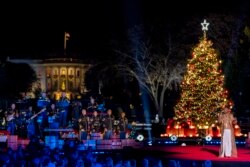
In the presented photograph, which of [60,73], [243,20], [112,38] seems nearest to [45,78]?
[60,73]

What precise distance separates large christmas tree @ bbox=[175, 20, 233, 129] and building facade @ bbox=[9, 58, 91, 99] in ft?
282

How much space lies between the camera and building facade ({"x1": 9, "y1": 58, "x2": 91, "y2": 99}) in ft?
395

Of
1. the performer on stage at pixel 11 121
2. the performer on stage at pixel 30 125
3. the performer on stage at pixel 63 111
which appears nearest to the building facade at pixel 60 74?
the performer on stage at pixel 63 111

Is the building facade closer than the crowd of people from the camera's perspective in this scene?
No

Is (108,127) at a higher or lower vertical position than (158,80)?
lower

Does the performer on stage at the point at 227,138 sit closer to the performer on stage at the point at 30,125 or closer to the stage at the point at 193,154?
the stage at the point at 193,154

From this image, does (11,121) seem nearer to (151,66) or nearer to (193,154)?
(193,154)

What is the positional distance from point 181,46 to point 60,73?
7814 cm

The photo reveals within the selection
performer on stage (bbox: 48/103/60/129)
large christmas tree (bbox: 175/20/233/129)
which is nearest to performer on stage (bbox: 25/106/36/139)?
performer on stage (bbox: 48/103/60/129)

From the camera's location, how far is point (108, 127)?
28266 mm

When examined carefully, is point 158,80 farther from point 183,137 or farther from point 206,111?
point 183,137

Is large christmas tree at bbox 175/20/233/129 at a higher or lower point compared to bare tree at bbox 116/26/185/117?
lower

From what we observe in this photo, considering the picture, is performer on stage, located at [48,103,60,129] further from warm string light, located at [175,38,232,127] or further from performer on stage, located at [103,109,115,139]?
warm string light, located at [175,38,232,127]

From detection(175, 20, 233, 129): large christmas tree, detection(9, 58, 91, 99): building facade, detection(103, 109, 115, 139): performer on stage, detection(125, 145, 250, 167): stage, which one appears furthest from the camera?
detection(9, 58, 91, 99): building facade
